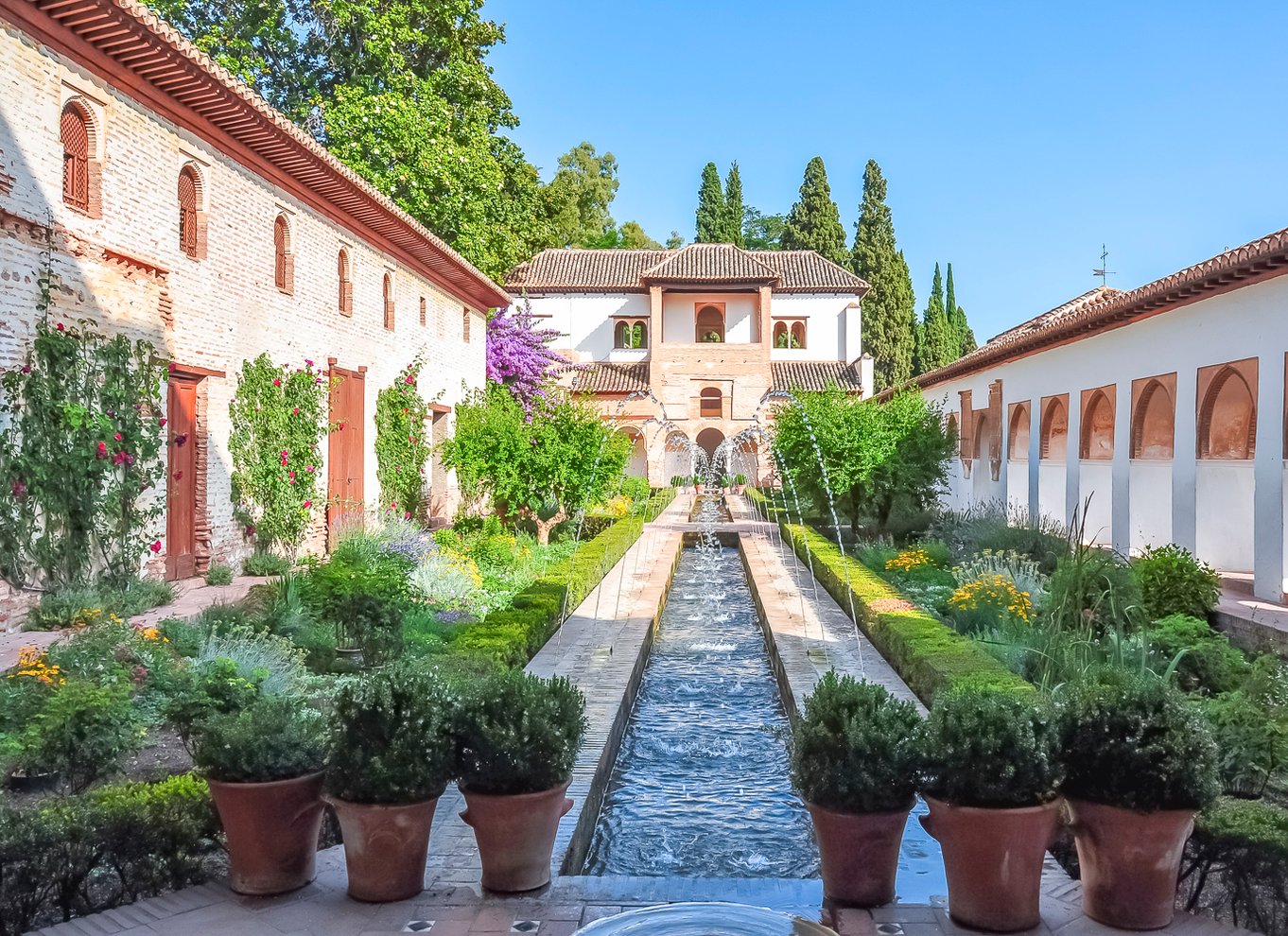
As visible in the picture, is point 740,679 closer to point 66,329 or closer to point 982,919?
point 982,919

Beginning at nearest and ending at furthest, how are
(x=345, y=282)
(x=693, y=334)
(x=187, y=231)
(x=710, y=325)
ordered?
(x=187, y=231), (x=345, y=282), (x=693, y=334), (x=710, y=325)

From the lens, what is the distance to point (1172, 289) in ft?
35.1

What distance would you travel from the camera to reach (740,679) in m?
8.55

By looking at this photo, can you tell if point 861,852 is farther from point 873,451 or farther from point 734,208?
point 734,208

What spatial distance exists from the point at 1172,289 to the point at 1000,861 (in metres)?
9.16

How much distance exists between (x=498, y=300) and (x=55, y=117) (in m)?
14.3

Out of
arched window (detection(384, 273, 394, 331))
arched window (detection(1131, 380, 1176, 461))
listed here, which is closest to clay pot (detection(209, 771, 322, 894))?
arched window (detection(1131, 380, 1176, 461))

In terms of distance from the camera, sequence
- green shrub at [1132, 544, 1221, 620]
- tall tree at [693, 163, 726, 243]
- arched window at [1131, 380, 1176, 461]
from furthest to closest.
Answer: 1. tall tree at [693, 163, 726, 243]
2. arched window at [1131, 380, 1176, 461]
3. green shrub at [1132, 544, 1221, 620]

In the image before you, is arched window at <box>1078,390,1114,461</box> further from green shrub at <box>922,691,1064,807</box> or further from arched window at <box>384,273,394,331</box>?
green shrub at <box>922,691,1064,807</box>

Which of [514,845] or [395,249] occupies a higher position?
[395,249]

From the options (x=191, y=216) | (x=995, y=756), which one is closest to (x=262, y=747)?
(x=995, y=756)

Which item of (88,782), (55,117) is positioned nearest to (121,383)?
(55,117)

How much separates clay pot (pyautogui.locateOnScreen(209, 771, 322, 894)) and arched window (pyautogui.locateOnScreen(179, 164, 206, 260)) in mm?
8162

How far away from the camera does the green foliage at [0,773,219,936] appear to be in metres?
3.27
